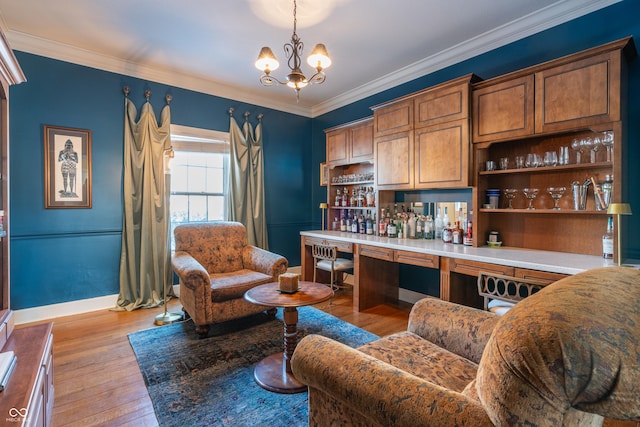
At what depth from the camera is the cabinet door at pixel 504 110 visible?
2414mm

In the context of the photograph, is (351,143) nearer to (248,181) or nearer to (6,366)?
(248,181)

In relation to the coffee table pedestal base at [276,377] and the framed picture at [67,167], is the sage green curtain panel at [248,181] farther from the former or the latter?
the coffee table pedestal base at [276,377]

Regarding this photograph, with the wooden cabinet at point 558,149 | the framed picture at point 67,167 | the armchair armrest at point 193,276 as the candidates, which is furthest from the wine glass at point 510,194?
the framed picture at point 67,167

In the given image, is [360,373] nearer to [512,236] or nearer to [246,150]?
[512,236]

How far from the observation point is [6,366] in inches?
49.9

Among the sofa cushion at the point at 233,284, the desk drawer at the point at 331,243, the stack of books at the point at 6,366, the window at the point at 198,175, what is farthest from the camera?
the window at the point at 198,175

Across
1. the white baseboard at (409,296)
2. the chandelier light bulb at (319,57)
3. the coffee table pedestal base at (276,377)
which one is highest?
the chandelier light bulb at (319,57)

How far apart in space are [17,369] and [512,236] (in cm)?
343

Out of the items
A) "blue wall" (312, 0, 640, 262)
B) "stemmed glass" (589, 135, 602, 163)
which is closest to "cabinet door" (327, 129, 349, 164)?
"blue wall" (312, 0, 640, 262)

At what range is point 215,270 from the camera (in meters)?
3.35

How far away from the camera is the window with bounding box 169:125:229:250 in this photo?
3.98 m

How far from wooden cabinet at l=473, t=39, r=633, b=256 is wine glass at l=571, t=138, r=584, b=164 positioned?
0.11 ft

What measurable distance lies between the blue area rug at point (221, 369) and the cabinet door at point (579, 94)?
2249mm

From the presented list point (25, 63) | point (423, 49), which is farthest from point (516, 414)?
point (25, 63)
